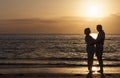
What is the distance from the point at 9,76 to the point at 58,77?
91.4 inches

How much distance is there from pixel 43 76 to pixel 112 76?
314cm

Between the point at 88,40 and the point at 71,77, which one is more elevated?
the point at 88,40

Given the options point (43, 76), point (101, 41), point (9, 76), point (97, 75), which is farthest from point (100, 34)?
point (9, 76)

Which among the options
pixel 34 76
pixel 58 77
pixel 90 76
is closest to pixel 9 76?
pixel 34 76

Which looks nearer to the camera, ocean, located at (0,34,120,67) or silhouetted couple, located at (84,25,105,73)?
silhouetted couple, located at (84,25,105,73)

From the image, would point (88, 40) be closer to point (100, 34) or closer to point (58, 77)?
point (100, 34)

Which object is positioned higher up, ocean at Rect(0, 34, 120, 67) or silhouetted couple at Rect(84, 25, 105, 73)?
silhouetted couple at Rect(84, 25, 105, 73)

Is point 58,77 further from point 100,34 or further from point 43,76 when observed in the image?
point 100,34

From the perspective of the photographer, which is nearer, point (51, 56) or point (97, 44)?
point (97, 44)

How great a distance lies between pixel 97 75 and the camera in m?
17.3

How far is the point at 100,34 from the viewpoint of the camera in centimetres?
1758

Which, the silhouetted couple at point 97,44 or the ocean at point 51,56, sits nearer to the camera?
the silhouetted couple at point 97,44

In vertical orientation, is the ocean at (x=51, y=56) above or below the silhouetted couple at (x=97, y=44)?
below

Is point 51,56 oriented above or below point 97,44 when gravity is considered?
below
